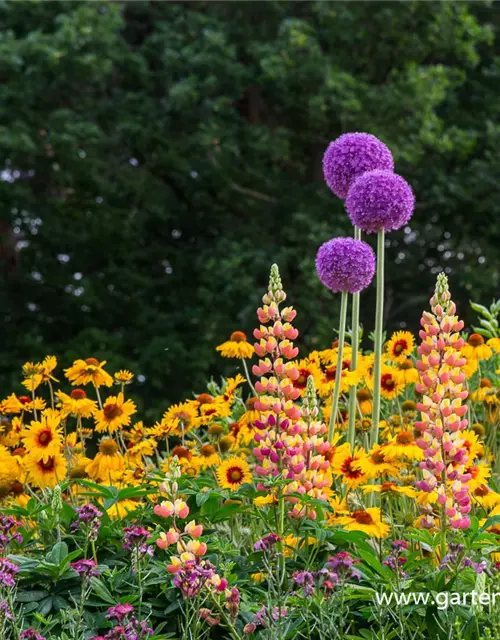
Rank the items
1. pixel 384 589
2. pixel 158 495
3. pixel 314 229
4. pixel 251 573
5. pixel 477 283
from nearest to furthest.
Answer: pixel 384 589 < pixel 251 573 < pixel 158 495 < pixel 314 229 < pixel 477 283

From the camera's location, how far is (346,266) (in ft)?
10.6

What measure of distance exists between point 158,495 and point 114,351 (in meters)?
8.68

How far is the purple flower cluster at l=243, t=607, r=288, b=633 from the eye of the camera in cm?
208

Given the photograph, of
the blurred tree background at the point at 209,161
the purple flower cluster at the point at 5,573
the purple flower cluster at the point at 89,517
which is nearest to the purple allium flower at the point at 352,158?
the purple flower cluster at the point at 89,517

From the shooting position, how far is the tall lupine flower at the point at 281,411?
2670mm

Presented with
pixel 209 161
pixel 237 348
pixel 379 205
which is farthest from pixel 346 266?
pixel 209 161

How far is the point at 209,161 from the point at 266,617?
982cm

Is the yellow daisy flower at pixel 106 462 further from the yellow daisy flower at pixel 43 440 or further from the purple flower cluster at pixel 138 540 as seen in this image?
the purple flower cluster at pixel 138 540

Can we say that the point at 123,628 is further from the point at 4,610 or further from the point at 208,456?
the point at 208,456

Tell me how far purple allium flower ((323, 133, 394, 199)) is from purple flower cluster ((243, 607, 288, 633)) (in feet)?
5.50

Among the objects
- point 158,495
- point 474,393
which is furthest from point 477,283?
point 158,495

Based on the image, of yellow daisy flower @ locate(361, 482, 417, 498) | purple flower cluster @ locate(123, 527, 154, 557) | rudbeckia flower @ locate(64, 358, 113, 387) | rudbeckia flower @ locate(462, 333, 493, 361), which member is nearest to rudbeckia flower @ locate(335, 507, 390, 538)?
yellow daisy flower @ locate(361, 482, 417, 498)

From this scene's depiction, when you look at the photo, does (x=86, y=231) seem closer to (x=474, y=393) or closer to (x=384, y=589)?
(x=474, y=393)

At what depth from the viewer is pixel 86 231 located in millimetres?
12820
